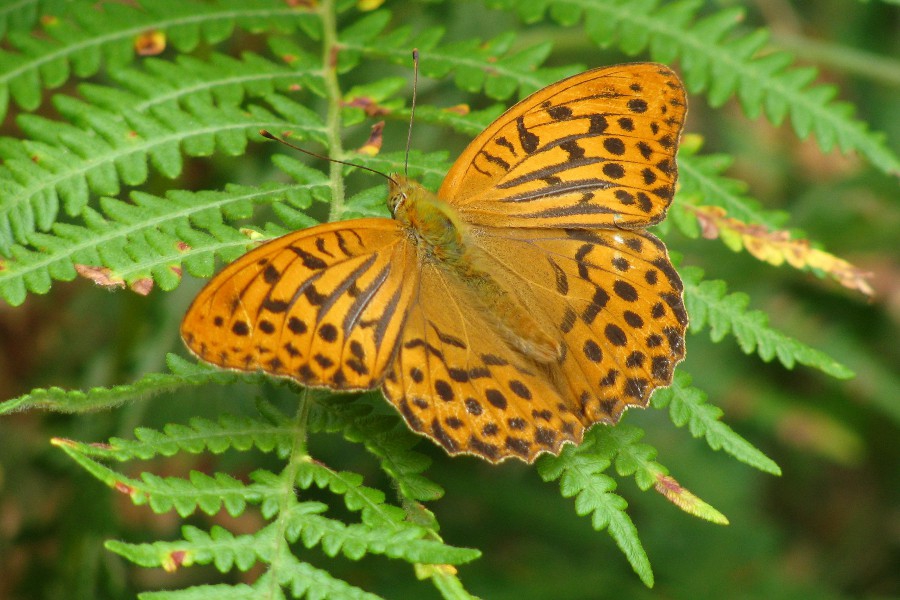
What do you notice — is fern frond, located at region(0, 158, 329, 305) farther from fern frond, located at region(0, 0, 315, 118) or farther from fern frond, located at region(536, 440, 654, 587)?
fern frond, located at region(536, 440, 654, 587)

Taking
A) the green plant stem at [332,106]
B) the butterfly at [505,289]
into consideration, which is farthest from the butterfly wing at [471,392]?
the green plant stem at [332,106]

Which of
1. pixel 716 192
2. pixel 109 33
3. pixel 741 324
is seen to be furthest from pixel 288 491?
pixel 109 33

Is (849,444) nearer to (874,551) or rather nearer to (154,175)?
(874,551)

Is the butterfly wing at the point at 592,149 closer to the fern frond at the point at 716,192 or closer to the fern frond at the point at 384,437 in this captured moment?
the fern frond at the point at 716,192

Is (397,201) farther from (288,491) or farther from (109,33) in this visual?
(109,33)

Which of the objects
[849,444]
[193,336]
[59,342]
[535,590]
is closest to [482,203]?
[193,336]
